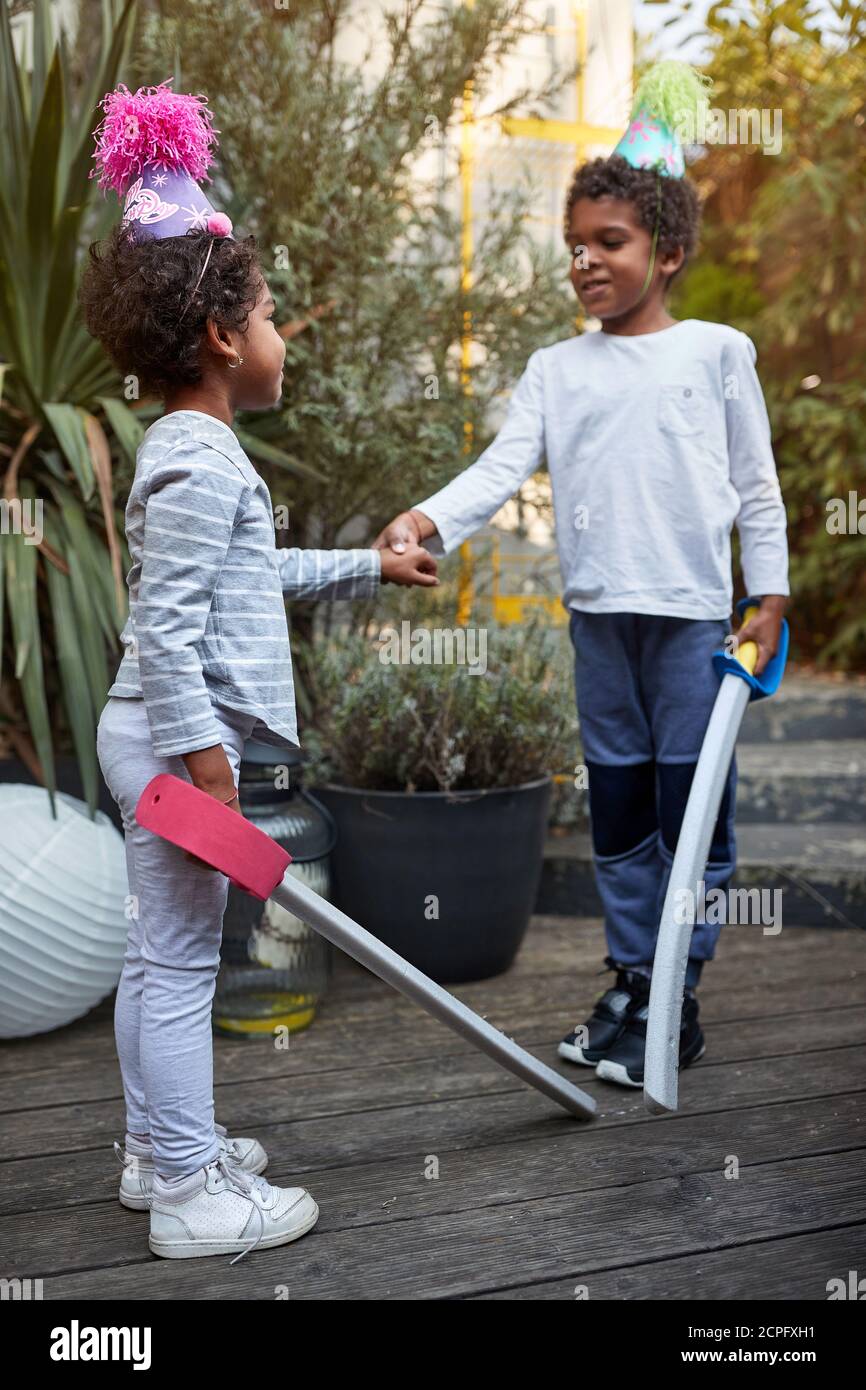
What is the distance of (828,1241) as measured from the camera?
1576 mm

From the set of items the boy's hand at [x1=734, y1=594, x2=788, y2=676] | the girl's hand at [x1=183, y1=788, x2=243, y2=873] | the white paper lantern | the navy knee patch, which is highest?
the boy's hand at [x1=734, y1=594, x2=788, y2=676]

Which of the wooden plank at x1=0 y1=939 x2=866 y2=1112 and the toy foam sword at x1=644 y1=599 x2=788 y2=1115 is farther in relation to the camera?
the wooden plank at x1=0 y1=939 x2=866 y2=1112

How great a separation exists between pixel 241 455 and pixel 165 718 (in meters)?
0.35

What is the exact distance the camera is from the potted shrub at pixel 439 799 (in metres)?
2.52

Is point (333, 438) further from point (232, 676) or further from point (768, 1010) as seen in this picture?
point (768, 1010)

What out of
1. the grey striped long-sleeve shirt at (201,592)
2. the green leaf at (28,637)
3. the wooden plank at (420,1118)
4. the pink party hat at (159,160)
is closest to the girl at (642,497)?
the wooden plank at (420,1118)

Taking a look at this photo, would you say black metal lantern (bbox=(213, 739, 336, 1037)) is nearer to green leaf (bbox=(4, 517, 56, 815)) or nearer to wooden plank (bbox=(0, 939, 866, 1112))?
wooden plank (bbox=(0, 939, 866, 1112))

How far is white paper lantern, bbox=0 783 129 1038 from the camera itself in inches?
85.4

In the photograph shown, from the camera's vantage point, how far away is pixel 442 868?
2.52 metres

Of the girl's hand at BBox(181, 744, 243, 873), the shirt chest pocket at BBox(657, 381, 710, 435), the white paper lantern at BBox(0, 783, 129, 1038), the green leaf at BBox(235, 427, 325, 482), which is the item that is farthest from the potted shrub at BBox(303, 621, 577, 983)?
the girl's hand at BBox(181, 744, 243, 873)

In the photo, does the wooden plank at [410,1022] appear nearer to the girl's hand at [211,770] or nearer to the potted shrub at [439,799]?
the potted shrub at [439,799]

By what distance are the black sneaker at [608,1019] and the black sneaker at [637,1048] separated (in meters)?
0.01

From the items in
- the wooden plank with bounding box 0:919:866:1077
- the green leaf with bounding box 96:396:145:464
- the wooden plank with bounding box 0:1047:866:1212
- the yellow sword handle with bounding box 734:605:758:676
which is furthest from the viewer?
the green leaf with bounding box 96:396:145:464

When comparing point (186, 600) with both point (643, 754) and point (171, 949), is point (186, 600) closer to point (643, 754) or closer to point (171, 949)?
point (171, 949)
